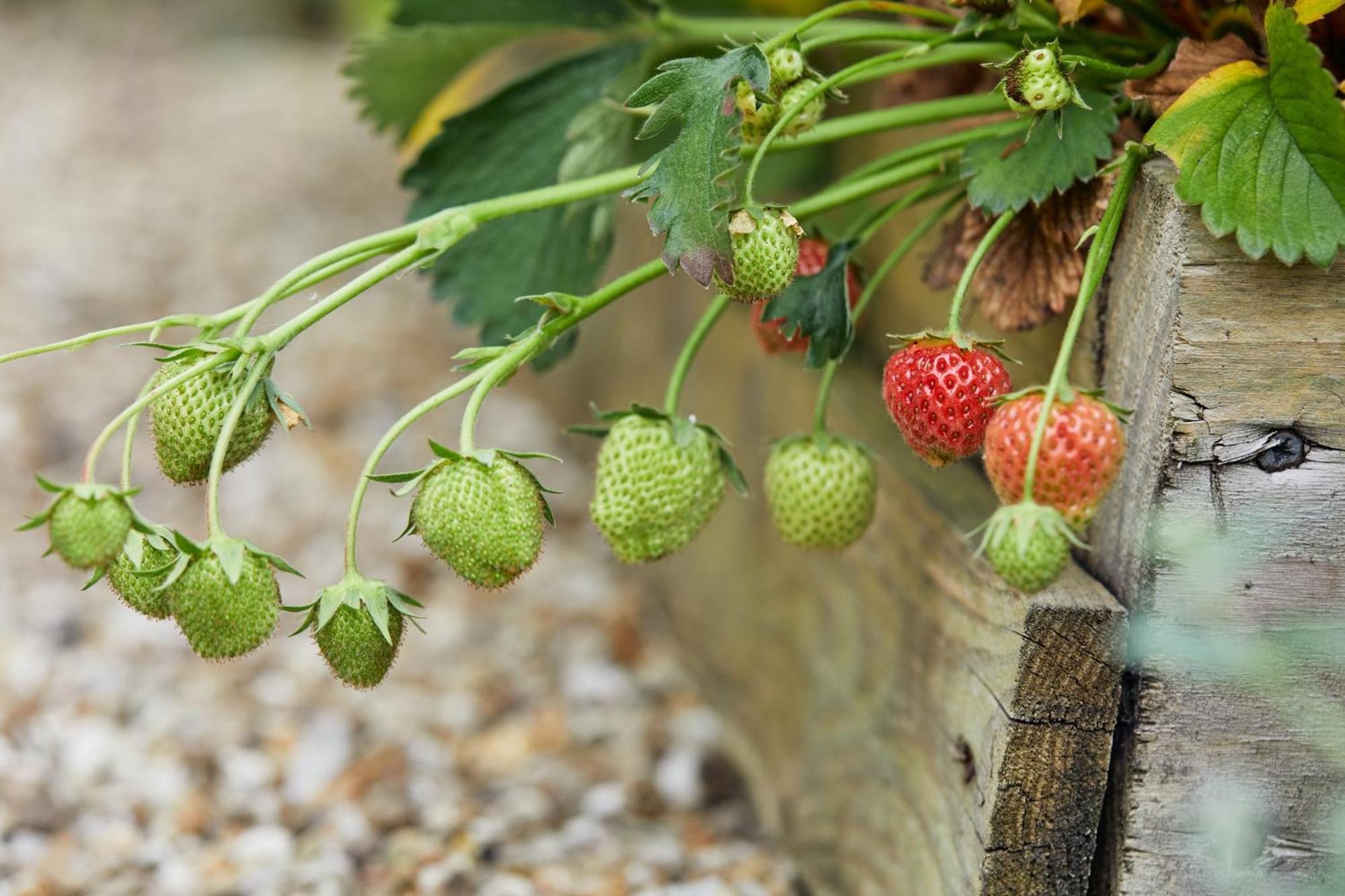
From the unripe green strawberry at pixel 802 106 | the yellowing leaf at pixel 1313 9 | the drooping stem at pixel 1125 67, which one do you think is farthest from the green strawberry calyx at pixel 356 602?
the yellowing leaf at pixel 1313 9

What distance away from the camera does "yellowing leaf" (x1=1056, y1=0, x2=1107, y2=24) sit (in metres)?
0.76

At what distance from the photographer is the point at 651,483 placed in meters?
0.79

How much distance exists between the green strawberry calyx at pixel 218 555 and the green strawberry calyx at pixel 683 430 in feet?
0.71

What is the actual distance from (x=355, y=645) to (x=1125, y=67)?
1.83 ft

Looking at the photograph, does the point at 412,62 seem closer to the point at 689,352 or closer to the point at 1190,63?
the point at 689,352

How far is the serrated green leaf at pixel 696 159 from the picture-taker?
2.20ft

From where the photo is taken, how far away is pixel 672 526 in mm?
807

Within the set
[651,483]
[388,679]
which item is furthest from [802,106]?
[388,679]

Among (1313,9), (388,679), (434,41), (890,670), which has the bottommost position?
(890,670)

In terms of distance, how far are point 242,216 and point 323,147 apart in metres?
0.45

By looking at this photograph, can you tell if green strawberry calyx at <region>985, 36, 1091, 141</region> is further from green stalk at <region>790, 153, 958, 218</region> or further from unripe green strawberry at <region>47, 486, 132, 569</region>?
unripe green strawberry at <region>47, 486, 132, 569</region>

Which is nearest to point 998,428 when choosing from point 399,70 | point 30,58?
point 399,70

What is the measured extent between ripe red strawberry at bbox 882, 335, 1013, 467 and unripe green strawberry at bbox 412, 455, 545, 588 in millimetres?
211

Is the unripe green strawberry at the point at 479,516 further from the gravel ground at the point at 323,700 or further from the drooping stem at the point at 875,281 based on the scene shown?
the gravel ground at the point at 323,700
